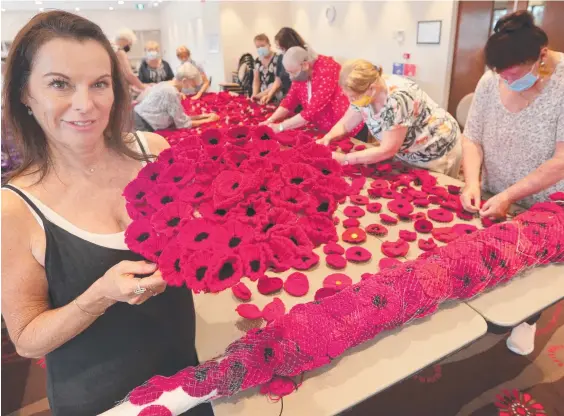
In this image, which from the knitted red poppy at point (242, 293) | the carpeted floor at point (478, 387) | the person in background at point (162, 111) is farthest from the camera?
the person in background at point (162, 111)

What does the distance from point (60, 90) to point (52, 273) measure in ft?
1.24

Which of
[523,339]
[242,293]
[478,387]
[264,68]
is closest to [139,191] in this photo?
[242,293]

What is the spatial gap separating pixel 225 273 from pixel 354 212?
1.04m

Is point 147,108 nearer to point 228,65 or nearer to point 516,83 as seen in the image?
point 516,83

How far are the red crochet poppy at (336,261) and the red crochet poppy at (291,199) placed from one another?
56 centimetres

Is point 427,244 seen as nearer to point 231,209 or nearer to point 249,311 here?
point 249,311

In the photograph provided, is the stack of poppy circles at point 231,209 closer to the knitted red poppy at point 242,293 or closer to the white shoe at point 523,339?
the knitted red poppy at point 242,293

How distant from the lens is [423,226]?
1.49 meters

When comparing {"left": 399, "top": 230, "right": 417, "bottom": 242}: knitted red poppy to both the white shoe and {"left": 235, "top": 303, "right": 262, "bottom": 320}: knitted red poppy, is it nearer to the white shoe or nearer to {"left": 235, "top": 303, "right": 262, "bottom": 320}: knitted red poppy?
{"left": 235, "top": 303, "right": 262, "bottom": 320}: knitted red poppy

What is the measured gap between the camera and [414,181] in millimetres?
1912

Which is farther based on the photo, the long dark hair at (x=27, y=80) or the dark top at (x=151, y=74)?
the dark top at (x=151, y=74)

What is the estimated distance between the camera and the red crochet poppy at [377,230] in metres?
1.49

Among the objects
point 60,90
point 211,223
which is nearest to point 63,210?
point 60,90

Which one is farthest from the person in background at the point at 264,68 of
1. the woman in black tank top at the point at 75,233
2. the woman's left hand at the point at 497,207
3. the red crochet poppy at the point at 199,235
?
the red crochet poppy at the point at 199,235
